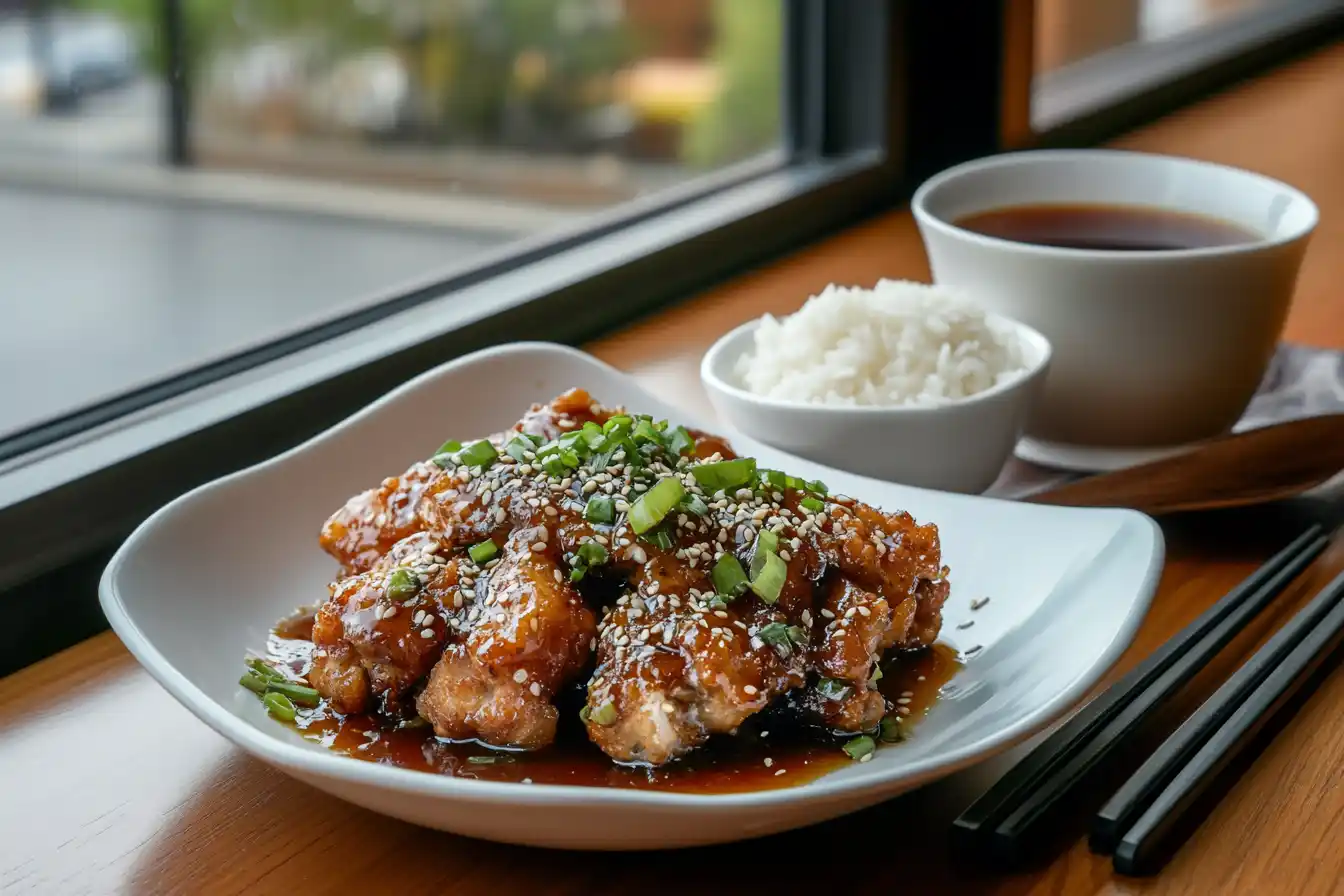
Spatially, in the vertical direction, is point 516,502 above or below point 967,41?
below

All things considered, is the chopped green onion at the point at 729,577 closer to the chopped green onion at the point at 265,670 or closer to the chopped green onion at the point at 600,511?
the chopped green onion at the point at 600,511

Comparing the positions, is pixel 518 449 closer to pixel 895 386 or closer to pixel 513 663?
pixel 513 663

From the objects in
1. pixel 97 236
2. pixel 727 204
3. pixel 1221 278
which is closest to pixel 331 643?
pixel 1221 278

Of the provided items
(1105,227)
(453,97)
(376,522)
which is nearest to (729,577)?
(376,522)

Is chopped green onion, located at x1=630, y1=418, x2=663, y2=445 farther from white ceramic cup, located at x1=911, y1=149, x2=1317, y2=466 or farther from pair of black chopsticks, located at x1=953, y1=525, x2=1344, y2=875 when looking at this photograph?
white ceramic cup, located at x1=911, y1=149, x2=1317, y2=466

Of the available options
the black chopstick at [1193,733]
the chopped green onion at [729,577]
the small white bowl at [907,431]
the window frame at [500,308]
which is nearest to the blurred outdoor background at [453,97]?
the window frame at [500,308]

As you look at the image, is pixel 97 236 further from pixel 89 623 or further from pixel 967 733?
pixel 967 733

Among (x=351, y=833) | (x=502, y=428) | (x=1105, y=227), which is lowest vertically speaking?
(x=351, y=833)
